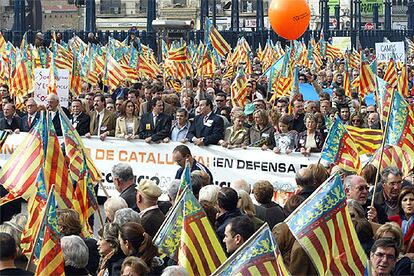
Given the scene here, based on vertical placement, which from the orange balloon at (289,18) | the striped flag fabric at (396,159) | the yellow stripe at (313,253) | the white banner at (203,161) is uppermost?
the orange balloon at (289,18)

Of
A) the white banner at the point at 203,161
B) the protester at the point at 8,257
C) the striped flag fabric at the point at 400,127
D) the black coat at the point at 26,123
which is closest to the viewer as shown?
the protester at the point at 8,257

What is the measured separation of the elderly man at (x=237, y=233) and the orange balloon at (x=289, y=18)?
58.9 feet

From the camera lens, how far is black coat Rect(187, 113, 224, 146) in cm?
1549

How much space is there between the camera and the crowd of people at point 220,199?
8.41 metres

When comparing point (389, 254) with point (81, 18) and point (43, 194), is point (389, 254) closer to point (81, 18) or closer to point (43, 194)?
point (43, 194)

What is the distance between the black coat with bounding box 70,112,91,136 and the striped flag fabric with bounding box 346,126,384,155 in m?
4.06

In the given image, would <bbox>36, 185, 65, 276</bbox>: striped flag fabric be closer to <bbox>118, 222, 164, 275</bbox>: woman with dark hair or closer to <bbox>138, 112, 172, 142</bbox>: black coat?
<bbox>118, 222, 164, 275</bbox>: woman with dark hair

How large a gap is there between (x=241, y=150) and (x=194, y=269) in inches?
274

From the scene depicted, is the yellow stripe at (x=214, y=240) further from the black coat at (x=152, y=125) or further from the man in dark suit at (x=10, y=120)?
the man in dark suit at (x=10, y=120)

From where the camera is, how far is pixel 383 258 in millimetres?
7801

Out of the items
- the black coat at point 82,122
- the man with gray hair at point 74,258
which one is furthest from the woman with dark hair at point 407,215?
the black coat at point 82,122

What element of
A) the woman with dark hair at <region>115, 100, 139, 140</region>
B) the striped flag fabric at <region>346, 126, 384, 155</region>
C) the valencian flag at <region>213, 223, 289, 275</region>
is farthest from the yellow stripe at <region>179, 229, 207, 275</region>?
the woman with dark hair at <region>115, 100, 139, 140</region>

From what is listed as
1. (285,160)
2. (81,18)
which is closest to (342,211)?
(285,160)

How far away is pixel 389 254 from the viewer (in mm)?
7809
